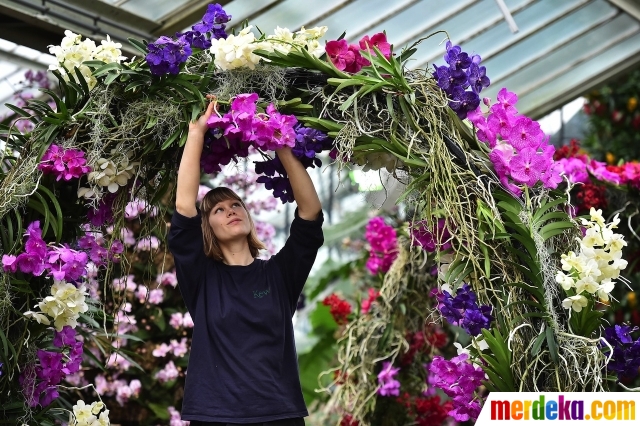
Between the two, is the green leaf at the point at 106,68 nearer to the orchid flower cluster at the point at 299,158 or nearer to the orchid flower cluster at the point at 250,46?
the orchid flower cluster at the point at 250,46

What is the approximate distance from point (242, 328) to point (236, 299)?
0.09 m

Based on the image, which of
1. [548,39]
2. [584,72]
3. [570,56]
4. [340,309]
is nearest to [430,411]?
[340,309]

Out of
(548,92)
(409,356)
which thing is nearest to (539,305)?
(409,356)

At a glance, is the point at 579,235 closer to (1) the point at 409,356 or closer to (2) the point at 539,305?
(2) the point at 539,305

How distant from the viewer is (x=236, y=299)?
2578 millimetres

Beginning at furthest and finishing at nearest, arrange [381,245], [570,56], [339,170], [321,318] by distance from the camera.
Answer: 1. [321,318]
2. [570,56]
3. [381,245]
4. [339,170]

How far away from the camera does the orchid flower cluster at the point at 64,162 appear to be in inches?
102

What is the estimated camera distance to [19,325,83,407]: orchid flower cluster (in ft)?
8.80

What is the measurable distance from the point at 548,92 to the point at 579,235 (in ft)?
13.0

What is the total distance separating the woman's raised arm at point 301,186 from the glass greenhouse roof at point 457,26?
1728mm

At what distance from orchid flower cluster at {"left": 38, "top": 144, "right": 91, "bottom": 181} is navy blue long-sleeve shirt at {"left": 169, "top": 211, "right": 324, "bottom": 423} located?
0.32 m

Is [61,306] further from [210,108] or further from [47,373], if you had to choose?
[210,108]

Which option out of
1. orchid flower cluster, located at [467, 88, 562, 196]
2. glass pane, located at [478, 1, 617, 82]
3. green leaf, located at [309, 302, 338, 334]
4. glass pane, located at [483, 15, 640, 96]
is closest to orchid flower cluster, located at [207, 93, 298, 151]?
orchid flower cluster, located at [467, 88, 562, 196]

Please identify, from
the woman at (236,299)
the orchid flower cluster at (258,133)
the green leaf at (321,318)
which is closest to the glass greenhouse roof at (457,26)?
the orchid flower cluster at (258,133)
